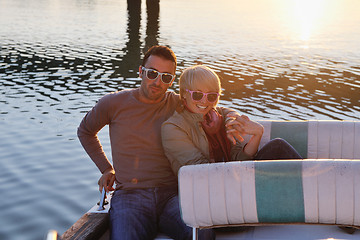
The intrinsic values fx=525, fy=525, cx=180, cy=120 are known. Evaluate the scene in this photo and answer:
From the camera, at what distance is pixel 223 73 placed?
61.1 ft

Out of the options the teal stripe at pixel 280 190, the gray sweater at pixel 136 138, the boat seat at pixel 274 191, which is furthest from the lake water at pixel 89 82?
the teal stripe at pixel 280 190

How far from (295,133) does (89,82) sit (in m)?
12.0

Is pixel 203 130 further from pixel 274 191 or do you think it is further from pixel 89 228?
pixel 89 228

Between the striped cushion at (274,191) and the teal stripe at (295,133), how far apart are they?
1.64 metres

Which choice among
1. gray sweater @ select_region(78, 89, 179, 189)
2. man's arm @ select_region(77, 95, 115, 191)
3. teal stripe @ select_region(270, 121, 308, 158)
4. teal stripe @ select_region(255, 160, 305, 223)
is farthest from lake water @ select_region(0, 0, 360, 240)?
teal stripe @ select_region(255, 160, 305, 223)

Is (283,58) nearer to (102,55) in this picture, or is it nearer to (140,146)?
(102,55)

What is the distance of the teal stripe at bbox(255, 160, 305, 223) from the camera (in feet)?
11.6

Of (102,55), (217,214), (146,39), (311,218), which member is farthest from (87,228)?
(146,39)

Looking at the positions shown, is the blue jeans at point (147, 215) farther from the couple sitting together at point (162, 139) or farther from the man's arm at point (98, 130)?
the man's arm at point (98, 130)

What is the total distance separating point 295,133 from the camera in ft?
17.0

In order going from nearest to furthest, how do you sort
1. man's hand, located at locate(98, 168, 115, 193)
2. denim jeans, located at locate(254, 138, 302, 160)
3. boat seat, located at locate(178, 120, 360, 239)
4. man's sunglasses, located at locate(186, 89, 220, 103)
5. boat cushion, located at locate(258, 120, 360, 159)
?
1. boat seat, located at locate(178, 120, 360, 239)
2. man's sunglasses, located at locate(186, 89, 220, 103)
3. denim jeans, located at locate(254, 138, 302, 160)
4. man's hand, located at locate(98, 168, 115, 193)
5. boat cushion, located at locate(258, 120, 360, 159)

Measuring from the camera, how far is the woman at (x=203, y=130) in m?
4.07

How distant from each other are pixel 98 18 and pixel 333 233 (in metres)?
40.1

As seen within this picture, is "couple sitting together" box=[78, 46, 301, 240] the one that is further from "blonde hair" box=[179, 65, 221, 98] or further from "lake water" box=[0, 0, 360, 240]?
"lake water" box=[0, 0, 360, 240]
